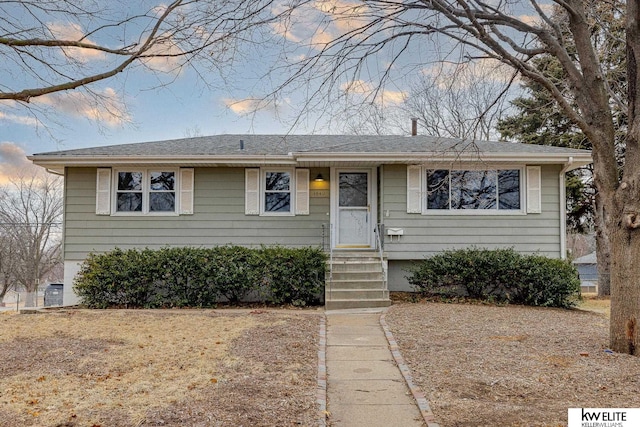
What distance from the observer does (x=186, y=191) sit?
11328 mm

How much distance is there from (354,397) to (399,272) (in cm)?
740

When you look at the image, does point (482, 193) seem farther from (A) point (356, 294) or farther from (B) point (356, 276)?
(A) point (356, 294)

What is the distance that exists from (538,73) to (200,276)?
719 cm

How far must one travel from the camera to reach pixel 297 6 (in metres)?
5.88

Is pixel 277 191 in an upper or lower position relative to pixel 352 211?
upper

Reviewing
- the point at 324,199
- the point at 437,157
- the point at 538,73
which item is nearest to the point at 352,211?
the point at 324,199

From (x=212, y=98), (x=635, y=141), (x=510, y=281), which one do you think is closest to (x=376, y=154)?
(x=510, y=281)

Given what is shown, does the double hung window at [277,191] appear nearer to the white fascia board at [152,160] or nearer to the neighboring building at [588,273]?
the white fascia board at [152,160]

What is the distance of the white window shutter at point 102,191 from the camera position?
1122 cm

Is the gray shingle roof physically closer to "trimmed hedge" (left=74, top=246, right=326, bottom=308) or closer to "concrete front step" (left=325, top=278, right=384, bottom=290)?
"trimmed hedge" (left=74, top=246, right=326, bottom=308)

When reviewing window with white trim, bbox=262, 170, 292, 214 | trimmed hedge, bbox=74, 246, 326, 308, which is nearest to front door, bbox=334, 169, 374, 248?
window with white trim, bbox=262, 170, 292, 214

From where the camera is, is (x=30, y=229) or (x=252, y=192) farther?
(x=30, y=229)

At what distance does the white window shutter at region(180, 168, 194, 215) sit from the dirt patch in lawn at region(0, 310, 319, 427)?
3.61 metres

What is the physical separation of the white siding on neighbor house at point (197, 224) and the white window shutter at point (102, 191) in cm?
15
